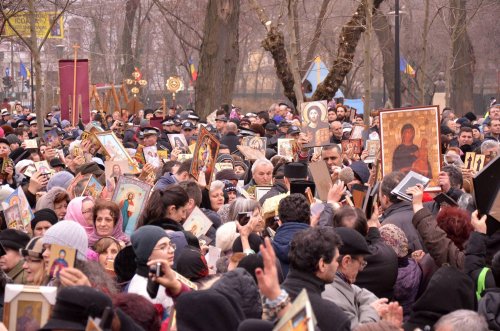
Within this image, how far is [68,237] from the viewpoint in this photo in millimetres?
7086

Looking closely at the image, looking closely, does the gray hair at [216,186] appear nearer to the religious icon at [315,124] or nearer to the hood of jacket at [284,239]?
the hood of jacket at [284,239]

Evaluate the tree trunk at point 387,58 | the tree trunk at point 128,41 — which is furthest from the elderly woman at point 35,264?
the tree trunk at point 128,41

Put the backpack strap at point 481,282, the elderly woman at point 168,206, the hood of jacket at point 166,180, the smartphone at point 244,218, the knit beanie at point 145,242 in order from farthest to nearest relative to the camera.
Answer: the hood of jacket at point 166,180 < the elderly woman at point 168,206 < the smartphone at point 244,218 < the backpack strap at point 481,282 < the knit beanie at point 145,242

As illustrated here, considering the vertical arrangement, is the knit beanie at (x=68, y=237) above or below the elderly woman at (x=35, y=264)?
above

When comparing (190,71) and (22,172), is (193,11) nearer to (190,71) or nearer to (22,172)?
(190,71)

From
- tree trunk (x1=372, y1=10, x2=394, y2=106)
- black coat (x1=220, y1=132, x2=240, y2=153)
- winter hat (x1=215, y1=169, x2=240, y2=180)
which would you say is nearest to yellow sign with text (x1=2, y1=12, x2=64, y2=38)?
black coat (x1=220, y1=132, x2=240, y2=153)

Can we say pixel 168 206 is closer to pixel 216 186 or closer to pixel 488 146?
pixel 216 186

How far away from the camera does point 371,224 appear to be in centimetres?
934

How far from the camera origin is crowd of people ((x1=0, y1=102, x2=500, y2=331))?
19.2ft

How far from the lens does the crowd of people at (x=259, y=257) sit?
584cm

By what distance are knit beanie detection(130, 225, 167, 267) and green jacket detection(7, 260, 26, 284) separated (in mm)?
878

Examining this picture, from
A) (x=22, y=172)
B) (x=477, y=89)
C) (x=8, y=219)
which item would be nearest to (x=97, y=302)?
(x=8, y=219)

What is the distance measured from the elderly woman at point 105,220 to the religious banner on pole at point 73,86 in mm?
16933

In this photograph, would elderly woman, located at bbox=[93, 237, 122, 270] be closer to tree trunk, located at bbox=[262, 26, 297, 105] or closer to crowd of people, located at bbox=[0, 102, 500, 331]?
crowd of people, located at bbox=[0, 102, 500, 331]
